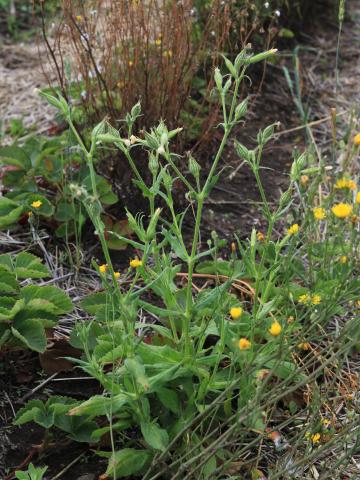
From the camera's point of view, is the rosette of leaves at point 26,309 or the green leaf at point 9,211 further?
the green leaf at point 9,211

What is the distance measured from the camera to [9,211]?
2758mm

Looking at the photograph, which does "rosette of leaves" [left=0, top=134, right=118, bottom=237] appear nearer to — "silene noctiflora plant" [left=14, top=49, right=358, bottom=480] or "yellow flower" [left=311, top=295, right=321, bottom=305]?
"silene noctiflora plant" [left=14, top=49, right=358, bottom=480]

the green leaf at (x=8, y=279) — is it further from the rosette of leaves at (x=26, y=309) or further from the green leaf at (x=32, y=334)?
the green leaf at (x=32, y=334)

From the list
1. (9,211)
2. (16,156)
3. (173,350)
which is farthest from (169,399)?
(16,156)

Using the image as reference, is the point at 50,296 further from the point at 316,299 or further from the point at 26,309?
the point at 316,299

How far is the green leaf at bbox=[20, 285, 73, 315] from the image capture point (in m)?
2.23

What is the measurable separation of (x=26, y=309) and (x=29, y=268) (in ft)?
0.69

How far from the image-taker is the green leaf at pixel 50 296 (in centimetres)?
223

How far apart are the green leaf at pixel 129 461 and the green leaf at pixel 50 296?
0.54 m

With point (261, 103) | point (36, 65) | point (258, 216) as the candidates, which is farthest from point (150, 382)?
point (36, 65)

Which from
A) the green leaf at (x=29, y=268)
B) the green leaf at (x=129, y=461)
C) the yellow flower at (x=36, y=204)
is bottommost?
the green leaf at (x=129, y=461)

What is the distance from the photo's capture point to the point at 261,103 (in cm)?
402

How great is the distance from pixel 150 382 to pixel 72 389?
21.5 inches

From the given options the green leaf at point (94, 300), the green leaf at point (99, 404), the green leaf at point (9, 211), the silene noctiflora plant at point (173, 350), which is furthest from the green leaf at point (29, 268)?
the green leaf at point (99, 404)
